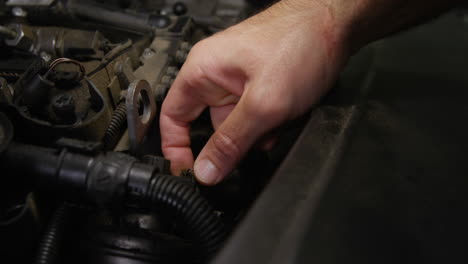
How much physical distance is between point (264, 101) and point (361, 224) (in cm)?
31

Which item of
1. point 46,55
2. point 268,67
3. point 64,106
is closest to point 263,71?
point 268,67

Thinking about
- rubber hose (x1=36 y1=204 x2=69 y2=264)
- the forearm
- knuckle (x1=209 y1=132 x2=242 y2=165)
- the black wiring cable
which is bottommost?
rubber hose (x1=36 y1=204 x2=69 y2=264)

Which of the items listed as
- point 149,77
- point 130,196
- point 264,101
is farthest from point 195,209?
point 149,77

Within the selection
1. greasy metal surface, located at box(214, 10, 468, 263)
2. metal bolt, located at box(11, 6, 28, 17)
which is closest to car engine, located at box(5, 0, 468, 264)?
greasy metal surface, located at box(214, 10, 468, 263)

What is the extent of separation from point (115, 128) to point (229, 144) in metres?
0.26

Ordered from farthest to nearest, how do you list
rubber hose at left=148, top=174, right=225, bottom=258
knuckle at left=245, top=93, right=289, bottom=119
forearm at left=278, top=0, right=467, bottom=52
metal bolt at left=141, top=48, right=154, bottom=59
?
metal bolt at left=141, top=48, right=154, bottom=59 → forearm at left=278, top=0, right=467, bottom=52 → knuckle at left=245, top=93, right=289, bottom=119 → rubber hose at left=148, top=174, right=225, bottom=258

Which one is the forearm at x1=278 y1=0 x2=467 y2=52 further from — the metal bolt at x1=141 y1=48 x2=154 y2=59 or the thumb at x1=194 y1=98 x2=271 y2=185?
the metal bolt at x1=141 y1=48 x2=154 y2=59

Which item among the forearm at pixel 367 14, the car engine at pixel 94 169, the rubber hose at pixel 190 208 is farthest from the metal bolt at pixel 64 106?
the forearm at pixel 367 14

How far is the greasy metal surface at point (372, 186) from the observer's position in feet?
1.61

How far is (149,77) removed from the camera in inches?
39.8

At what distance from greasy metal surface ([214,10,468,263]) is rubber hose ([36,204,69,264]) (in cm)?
34

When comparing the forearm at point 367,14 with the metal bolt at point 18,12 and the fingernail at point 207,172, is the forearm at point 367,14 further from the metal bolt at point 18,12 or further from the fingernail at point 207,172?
the metal bolt at point 18,12

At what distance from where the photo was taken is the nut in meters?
0.95

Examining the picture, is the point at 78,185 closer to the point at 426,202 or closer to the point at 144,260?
the point at 144,260
